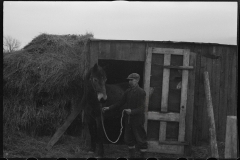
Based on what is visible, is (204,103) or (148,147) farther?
(204,103)

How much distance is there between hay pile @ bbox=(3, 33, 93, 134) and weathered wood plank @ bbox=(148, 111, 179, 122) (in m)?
2.01

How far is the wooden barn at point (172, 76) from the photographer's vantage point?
6.93 metres

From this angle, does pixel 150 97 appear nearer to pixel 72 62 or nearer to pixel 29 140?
pixel 72 62

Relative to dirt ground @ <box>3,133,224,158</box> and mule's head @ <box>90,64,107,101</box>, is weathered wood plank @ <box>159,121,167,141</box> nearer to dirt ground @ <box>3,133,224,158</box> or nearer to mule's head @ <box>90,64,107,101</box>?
dirt ground @ <box>3,133,224,158</box>

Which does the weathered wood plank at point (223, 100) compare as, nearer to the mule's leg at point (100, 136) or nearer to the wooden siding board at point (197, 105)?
the wooden siding board at point (197, 105)

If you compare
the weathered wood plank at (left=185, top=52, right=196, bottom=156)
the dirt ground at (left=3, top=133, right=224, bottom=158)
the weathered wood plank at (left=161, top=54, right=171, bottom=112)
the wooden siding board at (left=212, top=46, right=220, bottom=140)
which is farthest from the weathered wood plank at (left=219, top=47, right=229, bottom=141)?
the weathered wood plank at (left=161, top=54, right=171, bottom=112)

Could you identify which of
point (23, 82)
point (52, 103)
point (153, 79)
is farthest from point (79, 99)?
point (153, 79)

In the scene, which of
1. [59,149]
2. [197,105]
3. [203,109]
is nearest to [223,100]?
[203,109]

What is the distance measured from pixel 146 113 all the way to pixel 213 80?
2.02m

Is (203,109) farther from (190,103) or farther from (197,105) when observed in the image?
(190,103)

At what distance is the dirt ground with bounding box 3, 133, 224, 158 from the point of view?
6723mm

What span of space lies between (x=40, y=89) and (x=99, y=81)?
1.89 meters

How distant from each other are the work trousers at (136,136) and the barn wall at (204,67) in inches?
66.2

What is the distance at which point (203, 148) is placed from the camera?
23.9 ft
